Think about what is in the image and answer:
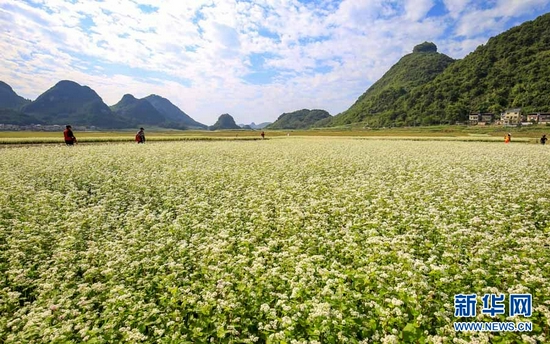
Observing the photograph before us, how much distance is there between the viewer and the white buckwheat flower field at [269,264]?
454 cm

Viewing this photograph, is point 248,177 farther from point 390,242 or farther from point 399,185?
point 390,242

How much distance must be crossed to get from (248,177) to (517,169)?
18.6 meters

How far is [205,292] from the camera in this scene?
5426 mm

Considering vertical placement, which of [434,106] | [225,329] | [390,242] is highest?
[434,106]

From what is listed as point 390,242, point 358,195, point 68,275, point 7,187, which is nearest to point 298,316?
point 390,242

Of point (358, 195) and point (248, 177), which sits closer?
point (358, 195)

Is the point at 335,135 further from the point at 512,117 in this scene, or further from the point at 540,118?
the point at 512,117

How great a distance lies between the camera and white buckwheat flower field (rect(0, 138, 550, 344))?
4535mm
